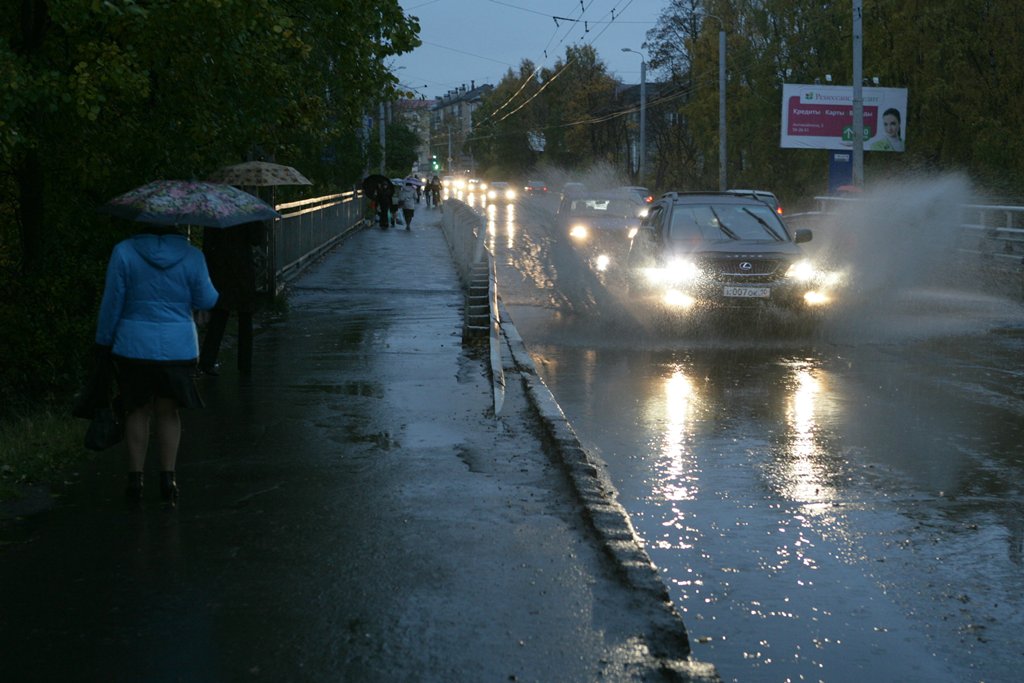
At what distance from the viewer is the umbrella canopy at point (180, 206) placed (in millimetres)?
7223

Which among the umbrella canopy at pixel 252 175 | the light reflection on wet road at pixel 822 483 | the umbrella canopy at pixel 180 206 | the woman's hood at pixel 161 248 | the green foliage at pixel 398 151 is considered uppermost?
the green foliage at pixel 398 151

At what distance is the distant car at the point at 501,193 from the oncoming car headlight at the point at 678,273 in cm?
7293

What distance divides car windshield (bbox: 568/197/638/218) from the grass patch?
20.9 m

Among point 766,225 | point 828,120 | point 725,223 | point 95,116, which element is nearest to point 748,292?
point 725,223

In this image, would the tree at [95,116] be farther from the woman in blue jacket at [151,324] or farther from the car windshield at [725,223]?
the car windshield at [725,223]

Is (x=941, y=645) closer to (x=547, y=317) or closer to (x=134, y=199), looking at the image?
(x=134, y=199)

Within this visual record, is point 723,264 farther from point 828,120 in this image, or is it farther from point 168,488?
point 828,120

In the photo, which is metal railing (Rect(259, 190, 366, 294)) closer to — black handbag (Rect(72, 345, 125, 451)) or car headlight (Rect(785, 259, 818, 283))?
car headlight (Rect(785, 259, 818, 283))

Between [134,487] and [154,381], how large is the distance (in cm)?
63

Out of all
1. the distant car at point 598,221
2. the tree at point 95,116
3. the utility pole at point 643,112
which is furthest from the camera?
the utility pole at point 643,112

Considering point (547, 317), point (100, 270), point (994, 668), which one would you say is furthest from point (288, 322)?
point (994, 668)

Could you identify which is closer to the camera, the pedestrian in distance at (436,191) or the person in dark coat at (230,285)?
the person in dark coat at (230,285)

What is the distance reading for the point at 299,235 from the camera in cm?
2531

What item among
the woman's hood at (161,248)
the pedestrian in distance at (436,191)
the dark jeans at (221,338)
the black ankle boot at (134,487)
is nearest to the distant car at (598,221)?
the dark jeans at (221,338)
